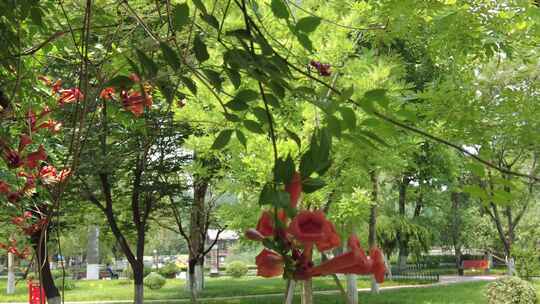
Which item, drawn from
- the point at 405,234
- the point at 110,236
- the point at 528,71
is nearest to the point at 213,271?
the point at 405,234

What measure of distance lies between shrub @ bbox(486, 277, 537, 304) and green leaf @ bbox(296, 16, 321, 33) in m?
11.6

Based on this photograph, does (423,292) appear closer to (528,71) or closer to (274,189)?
(528,71)

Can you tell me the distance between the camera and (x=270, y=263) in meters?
0.77

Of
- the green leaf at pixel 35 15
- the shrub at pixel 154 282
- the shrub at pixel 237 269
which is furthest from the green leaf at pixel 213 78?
the shrub at pixel 237 269

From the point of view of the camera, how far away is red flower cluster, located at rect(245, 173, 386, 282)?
71 centimetres

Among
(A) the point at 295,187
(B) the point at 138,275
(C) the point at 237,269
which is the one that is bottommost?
(C) the point at 237,269

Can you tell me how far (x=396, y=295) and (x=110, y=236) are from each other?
7853mm

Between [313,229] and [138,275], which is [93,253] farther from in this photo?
[313,229]

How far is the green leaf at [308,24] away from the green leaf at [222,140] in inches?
9.0

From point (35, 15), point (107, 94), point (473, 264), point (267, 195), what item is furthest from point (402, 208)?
point (267, 195)

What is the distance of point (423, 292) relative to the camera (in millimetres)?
16016

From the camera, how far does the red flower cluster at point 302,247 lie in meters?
0.71

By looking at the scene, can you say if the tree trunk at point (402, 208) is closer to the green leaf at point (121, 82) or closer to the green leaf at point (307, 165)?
the green leaf at point (121, 82)

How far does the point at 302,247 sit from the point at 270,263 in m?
0.05
